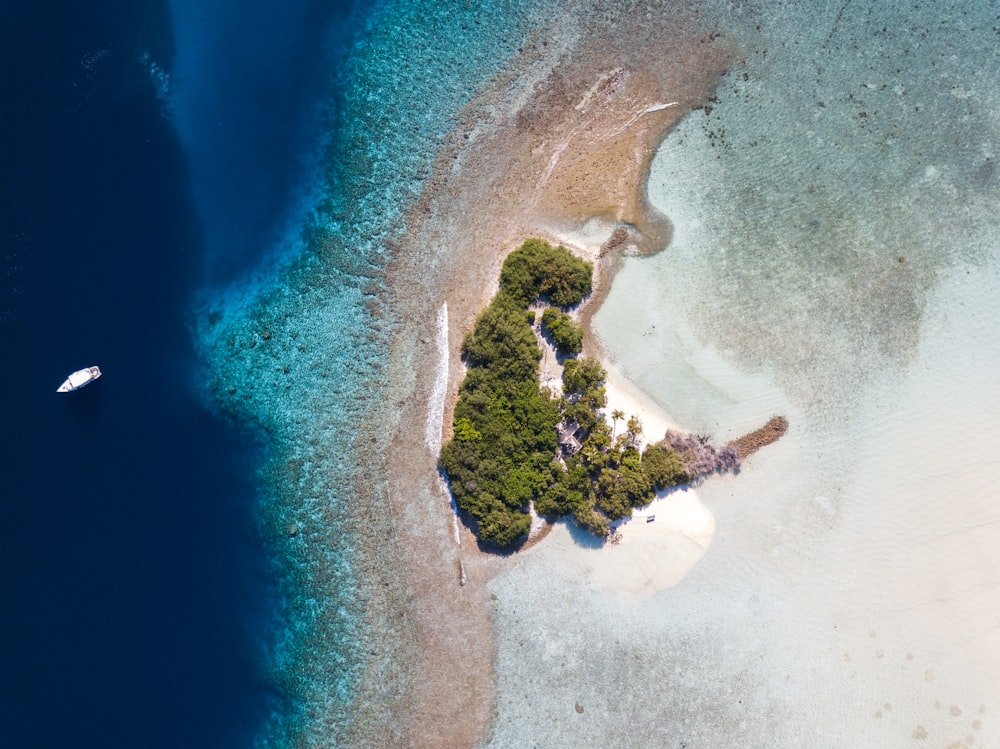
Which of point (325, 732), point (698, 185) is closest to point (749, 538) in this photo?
point (698, 185)

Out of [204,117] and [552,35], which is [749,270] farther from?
[204,117]

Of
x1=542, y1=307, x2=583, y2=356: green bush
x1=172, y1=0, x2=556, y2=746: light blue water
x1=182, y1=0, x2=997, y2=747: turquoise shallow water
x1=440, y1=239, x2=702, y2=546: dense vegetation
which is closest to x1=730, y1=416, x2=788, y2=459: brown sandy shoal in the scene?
x1=182, y1=0, x2=997, y2=747: turquoise shallow water

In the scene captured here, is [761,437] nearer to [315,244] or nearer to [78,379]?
[315,244]

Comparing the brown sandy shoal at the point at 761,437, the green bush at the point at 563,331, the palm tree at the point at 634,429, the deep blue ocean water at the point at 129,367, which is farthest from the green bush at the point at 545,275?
the deep blue ocean water at the point at 129,367

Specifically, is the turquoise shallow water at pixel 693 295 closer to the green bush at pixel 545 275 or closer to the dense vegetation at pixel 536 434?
the green bush at pixel 545 275

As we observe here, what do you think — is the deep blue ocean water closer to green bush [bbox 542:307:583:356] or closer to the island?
the island

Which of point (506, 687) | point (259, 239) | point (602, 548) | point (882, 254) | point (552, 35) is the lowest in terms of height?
point (506, 687)
